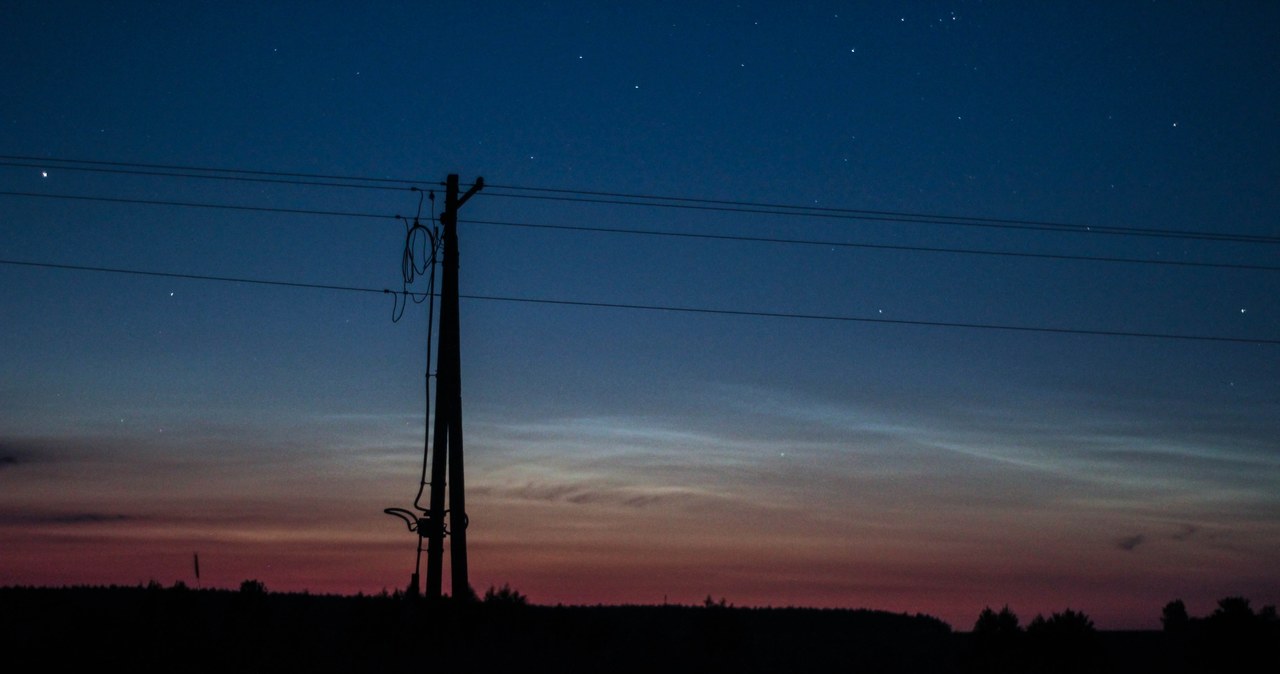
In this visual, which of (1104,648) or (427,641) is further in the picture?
(1104,648)

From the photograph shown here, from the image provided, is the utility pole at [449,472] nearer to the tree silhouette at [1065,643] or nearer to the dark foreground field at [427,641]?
the dark foreground field at [427,641]

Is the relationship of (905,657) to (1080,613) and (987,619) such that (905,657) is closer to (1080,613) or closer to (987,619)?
(987,619)

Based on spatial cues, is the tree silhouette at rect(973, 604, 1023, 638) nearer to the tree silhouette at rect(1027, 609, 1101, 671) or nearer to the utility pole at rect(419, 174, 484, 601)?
the tree silhouette at rect(1027, 609, 1101, 671)

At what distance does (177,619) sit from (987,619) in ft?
63.4


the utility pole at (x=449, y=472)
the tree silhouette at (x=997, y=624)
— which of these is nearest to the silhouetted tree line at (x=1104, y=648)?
the tree silhouette at (x=997, y=624)

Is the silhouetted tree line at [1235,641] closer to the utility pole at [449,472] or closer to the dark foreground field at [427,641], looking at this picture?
the dark foreground field at [427,641]

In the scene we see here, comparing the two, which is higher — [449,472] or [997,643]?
[449,472]

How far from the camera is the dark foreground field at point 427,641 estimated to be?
20.9 meters

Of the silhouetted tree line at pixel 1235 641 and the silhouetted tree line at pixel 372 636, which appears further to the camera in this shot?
the silhouetted tree line at pixel 1235 641

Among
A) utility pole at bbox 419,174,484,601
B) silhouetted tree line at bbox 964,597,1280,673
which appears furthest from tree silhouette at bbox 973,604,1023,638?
utility pole at bbox 419,174,484,601

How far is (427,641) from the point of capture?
22.8 meters

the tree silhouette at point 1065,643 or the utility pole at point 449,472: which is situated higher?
the utility pole at point 449,472

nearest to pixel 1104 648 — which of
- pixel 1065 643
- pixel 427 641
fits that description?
pixel 1065 643

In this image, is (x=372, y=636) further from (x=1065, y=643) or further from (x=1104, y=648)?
(x=1104, y=648)
